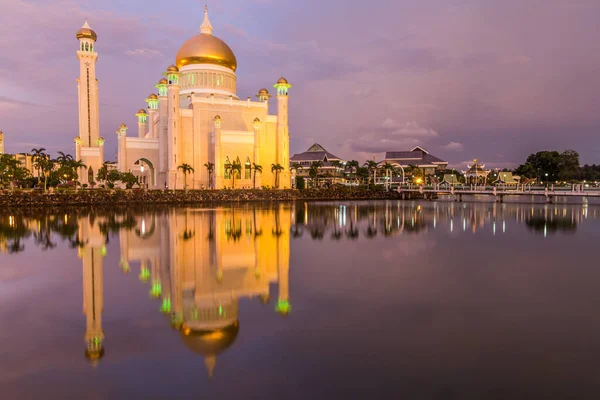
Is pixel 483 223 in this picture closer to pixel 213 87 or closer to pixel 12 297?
pixel 12 297

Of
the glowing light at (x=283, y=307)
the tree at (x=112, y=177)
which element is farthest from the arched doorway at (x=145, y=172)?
the glowing light at (x=283, y=307)

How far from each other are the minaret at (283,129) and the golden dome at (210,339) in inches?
1565

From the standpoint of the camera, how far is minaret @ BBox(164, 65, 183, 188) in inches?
1596

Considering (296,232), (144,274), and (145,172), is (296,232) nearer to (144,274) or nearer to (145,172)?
(144,274)

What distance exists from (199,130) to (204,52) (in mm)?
8701

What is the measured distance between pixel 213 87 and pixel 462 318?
4270 cm

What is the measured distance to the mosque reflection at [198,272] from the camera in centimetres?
592

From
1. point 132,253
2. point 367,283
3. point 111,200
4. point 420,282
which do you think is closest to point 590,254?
point 420,282

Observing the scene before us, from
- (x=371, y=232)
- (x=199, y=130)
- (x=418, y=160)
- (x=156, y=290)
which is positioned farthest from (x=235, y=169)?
(x=418, y=160)

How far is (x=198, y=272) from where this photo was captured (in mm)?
9352

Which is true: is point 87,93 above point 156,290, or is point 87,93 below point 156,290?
above

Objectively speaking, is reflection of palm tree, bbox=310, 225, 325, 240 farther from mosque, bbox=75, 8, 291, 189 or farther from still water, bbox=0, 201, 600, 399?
mosque, bbox=75, 8, 291, 189

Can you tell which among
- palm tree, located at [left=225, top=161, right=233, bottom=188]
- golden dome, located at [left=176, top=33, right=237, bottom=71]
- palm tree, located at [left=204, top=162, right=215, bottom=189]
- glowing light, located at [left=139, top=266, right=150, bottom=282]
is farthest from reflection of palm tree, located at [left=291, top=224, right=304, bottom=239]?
golden dome, located at [left=176, top=33, right=237, bottom=71]

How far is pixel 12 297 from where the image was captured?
754cm
